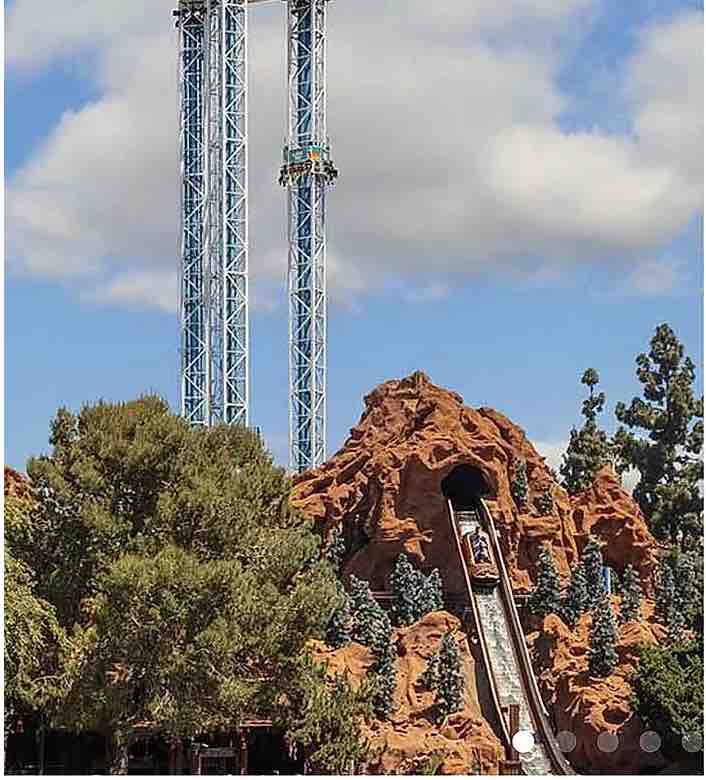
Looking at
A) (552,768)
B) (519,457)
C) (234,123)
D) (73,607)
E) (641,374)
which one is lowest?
(552,768)

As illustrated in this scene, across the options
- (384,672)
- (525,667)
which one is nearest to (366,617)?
(384,672)

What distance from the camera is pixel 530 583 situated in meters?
19.4

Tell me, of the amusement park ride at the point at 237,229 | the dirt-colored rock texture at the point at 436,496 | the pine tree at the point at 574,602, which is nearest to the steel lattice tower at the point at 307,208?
the amusement park ride at the point at 237,229

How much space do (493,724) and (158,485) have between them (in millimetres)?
5272

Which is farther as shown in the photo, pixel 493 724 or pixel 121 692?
pixel 493 724

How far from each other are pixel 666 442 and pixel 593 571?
30.6 ft

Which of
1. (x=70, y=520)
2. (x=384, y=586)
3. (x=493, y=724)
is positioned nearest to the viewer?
(x=70, y=520)

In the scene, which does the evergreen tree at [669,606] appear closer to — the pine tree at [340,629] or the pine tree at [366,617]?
the pine tree at [366,617]

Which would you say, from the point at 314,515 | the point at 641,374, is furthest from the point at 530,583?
the point at 641,374

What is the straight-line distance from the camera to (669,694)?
1611 centimetres

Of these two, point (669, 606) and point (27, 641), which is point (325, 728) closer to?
point (27, 641)

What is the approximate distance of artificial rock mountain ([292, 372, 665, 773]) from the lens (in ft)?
55.0

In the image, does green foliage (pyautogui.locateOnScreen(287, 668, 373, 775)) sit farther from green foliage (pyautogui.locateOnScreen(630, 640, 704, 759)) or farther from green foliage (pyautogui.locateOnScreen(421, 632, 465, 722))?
green foliage (pyautogui.locateOnScreen(630, 640, 704, 759))

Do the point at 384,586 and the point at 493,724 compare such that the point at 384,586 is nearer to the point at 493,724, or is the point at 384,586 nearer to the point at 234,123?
→ the point at 493,724
